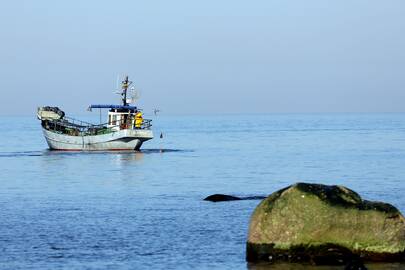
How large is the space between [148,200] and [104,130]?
4239 centimetres

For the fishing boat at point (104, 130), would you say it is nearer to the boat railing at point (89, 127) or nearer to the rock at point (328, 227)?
the boat railing at point (89, 127)

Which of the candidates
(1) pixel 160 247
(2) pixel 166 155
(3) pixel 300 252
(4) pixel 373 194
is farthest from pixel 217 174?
(3) pixel 300 252

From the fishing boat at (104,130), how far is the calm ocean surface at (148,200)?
113 centimetres

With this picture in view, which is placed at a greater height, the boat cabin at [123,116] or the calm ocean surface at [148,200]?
the boat cabin at [123,116]

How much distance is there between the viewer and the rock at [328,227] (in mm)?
25422

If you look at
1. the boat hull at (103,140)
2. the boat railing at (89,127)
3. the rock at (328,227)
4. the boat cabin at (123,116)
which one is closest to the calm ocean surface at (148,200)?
the rock at (328,227)

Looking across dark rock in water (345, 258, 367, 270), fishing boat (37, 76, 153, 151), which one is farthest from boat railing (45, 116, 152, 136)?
dark rock in water (345, 258, 367, 270)

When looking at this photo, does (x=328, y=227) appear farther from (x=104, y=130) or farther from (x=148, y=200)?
(x=104, y=130)

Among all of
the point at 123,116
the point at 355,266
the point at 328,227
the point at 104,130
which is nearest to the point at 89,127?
the point at 104,130

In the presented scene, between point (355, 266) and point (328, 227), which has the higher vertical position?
point (328, 227)

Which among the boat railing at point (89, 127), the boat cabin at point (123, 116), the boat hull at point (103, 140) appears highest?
the boat cabin at point (123, 116)

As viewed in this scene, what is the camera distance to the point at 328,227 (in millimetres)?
25453

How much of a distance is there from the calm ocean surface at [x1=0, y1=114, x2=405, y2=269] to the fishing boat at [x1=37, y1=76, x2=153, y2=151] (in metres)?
1.13

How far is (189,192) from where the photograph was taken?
50812mm
